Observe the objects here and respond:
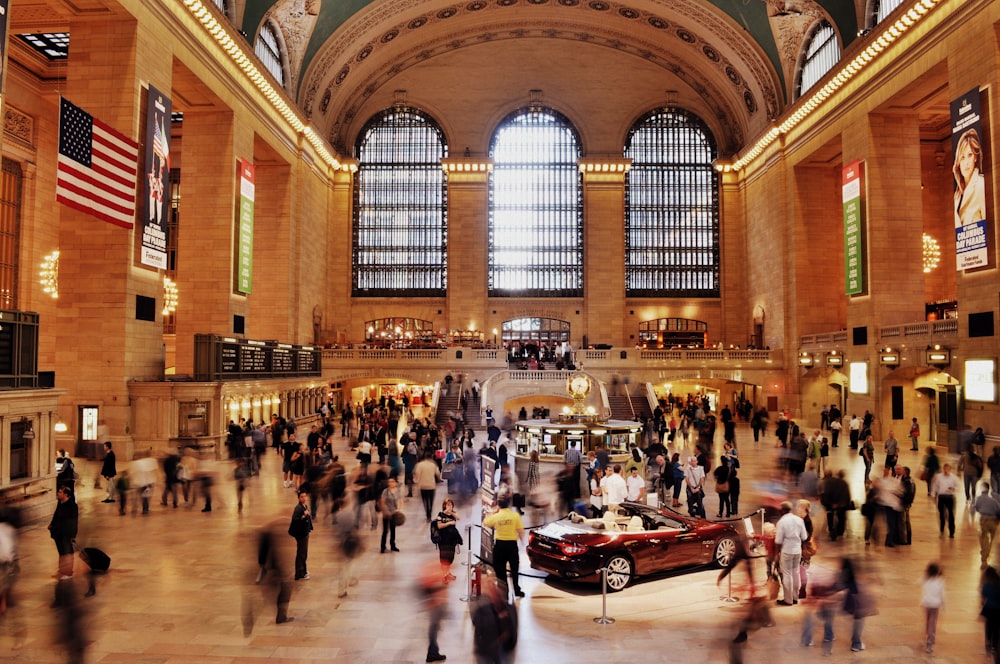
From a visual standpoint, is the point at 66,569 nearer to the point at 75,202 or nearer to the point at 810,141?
the point at 75,202

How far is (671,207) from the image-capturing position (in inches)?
1794

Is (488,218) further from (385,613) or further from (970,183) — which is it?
(385,613)

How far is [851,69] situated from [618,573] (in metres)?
26.3

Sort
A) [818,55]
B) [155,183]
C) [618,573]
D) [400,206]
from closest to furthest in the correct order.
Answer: [618,573]
[155,183]
[818,55]
[400,206]

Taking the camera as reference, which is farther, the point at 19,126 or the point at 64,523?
the point at 19,126

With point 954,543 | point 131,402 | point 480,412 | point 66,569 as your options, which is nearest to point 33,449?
point 66,569

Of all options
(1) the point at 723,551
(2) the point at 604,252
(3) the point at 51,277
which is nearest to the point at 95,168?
(3) the point at 51,277

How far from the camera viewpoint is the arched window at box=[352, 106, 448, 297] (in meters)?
45.2

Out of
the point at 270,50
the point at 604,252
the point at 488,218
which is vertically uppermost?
the point at 270,50

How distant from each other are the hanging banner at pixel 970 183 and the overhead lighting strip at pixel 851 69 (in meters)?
3.84

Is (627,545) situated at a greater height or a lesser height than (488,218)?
lesser

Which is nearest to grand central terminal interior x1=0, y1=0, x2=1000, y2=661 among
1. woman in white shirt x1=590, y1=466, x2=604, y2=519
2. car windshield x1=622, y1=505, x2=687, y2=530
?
car windshield x1=622, y1=505, x2=687, y2=530

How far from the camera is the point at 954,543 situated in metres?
11.4

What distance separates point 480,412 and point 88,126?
56.6 feet
